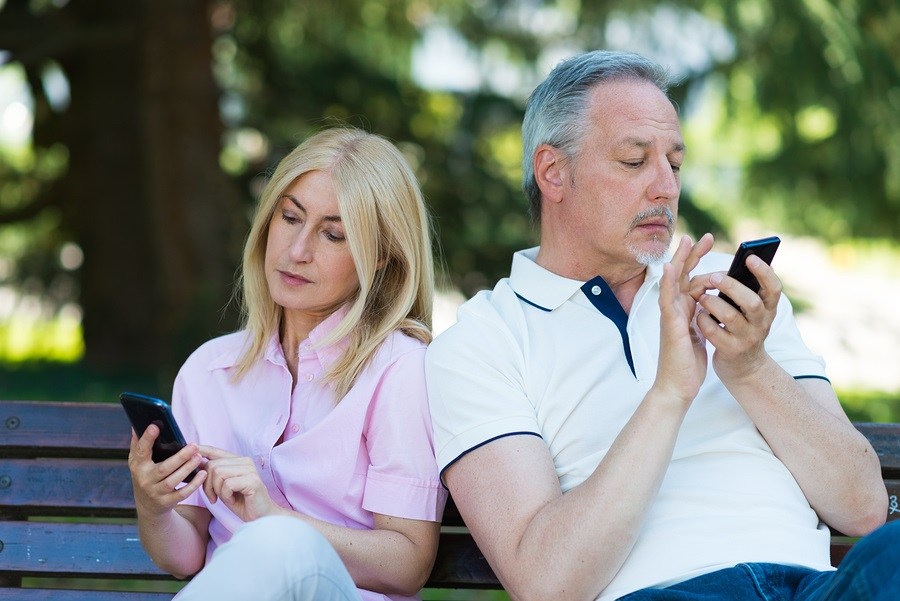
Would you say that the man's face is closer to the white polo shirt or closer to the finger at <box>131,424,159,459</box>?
the white polo shirt

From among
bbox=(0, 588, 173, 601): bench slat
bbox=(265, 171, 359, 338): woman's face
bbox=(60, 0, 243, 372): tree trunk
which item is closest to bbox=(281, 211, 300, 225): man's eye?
bbox=(265, 171, 359, 338): woman's face

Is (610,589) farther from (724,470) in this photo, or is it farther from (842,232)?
(842,232)

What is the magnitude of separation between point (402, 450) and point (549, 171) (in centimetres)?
88

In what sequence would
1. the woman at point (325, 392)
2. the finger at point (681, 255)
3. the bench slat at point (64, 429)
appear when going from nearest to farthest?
the finger at point (681, 255)
the woman at point (325, 392)
the bench slat at point (64, 429)

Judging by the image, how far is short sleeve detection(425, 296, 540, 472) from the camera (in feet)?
8.46

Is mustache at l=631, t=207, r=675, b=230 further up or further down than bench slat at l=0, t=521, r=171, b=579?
further up

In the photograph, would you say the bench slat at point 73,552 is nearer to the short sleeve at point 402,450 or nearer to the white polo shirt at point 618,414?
the short sleeve at point 402,450

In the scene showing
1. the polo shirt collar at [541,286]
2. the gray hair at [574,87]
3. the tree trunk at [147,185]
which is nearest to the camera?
the polo shirt collar at [541,286]

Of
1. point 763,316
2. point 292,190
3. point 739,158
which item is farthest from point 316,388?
point 739,158

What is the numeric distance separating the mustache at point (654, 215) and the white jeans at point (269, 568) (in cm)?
120

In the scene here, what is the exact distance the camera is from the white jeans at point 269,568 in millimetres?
2066

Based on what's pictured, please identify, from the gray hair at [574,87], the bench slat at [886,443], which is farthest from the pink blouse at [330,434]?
the bench slat at [886,443]

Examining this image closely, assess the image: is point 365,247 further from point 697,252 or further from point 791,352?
point 791,352

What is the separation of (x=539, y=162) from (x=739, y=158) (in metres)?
11.5
